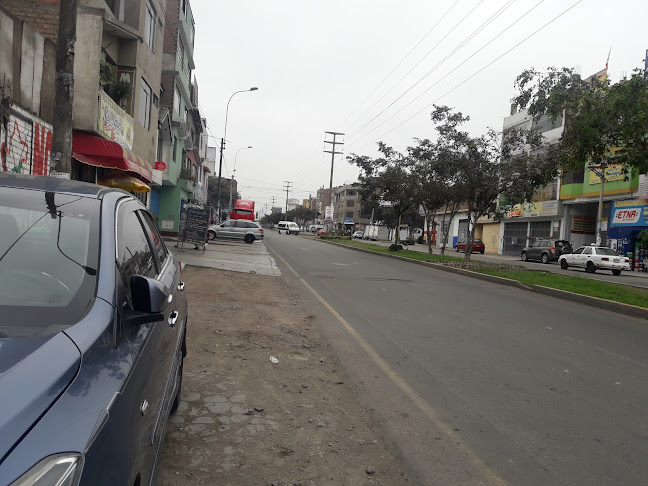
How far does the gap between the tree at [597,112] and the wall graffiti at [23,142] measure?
39.3 feet

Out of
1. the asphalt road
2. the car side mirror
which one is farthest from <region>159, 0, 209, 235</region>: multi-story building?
the car side mirror

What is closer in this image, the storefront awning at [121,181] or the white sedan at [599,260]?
the storefront awning at [121,181]

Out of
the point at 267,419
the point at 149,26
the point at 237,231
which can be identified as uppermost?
the point at 149,26

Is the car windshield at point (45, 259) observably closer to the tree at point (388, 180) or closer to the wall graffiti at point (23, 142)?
the wall graffiti at point (23, 142)

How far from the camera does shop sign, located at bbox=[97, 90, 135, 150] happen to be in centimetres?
1469

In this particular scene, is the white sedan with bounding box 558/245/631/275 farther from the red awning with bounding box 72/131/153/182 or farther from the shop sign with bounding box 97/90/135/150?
the red awning with bounding box 72/131/153/182

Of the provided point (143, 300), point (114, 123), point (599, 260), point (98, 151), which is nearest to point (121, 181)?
point (114, 123)

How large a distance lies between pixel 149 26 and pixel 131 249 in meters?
19.6

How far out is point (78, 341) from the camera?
175cm

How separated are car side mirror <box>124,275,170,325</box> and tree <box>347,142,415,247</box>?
91.7 feet

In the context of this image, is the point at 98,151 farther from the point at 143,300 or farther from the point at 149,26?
the point at 143,300

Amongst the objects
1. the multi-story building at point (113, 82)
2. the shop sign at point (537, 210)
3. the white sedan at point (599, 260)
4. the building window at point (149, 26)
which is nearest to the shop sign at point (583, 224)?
the shop sign at point (537, 210)

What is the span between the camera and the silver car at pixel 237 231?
32.8 metres

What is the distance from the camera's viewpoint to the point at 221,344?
6145mm
